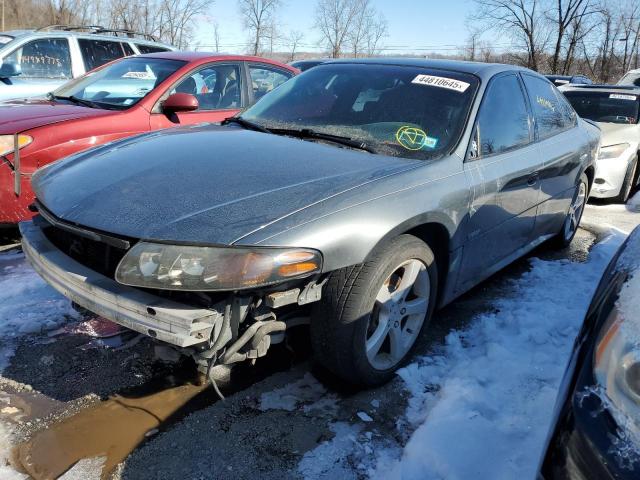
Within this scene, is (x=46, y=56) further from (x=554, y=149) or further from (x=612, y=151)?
(x=612, y=151)

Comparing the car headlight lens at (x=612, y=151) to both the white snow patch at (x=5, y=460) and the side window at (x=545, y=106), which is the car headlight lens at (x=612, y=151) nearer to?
the side window at (x=545, y=106)

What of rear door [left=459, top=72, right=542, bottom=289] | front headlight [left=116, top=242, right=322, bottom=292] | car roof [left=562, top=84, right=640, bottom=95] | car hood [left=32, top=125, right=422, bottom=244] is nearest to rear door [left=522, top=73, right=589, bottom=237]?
rear door [left=459, top=72, right=542, bottom=289]

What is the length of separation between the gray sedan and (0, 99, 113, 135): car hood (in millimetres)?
1345

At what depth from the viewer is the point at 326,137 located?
9.87 ft

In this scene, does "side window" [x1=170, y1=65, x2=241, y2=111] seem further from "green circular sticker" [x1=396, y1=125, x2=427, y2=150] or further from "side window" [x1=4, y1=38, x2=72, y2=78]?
"side window" [x1=4, y1=38, x2=72, y2=78]

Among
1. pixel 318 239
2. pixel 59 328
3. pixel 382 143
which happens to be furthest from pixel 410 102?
pixel 59 328

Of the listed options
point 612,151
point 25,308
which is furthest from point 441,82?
point 612,151

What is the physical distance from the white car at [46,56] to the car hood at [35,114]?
84.6 inches

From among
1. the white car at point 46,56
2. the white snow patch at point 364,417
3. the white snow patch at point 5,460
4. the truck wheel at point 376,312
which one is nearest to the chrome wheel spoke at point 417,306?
the truck wheel at point 376,312

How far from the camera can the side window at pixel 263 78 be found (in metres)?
5.57

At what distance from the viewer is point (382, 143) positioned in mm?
2900

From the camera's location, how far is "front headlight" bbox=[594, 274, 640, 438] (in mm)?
1331

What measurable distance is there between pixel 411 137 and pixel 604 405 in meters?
1.84

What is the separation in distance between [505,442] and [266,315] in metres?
1.15
